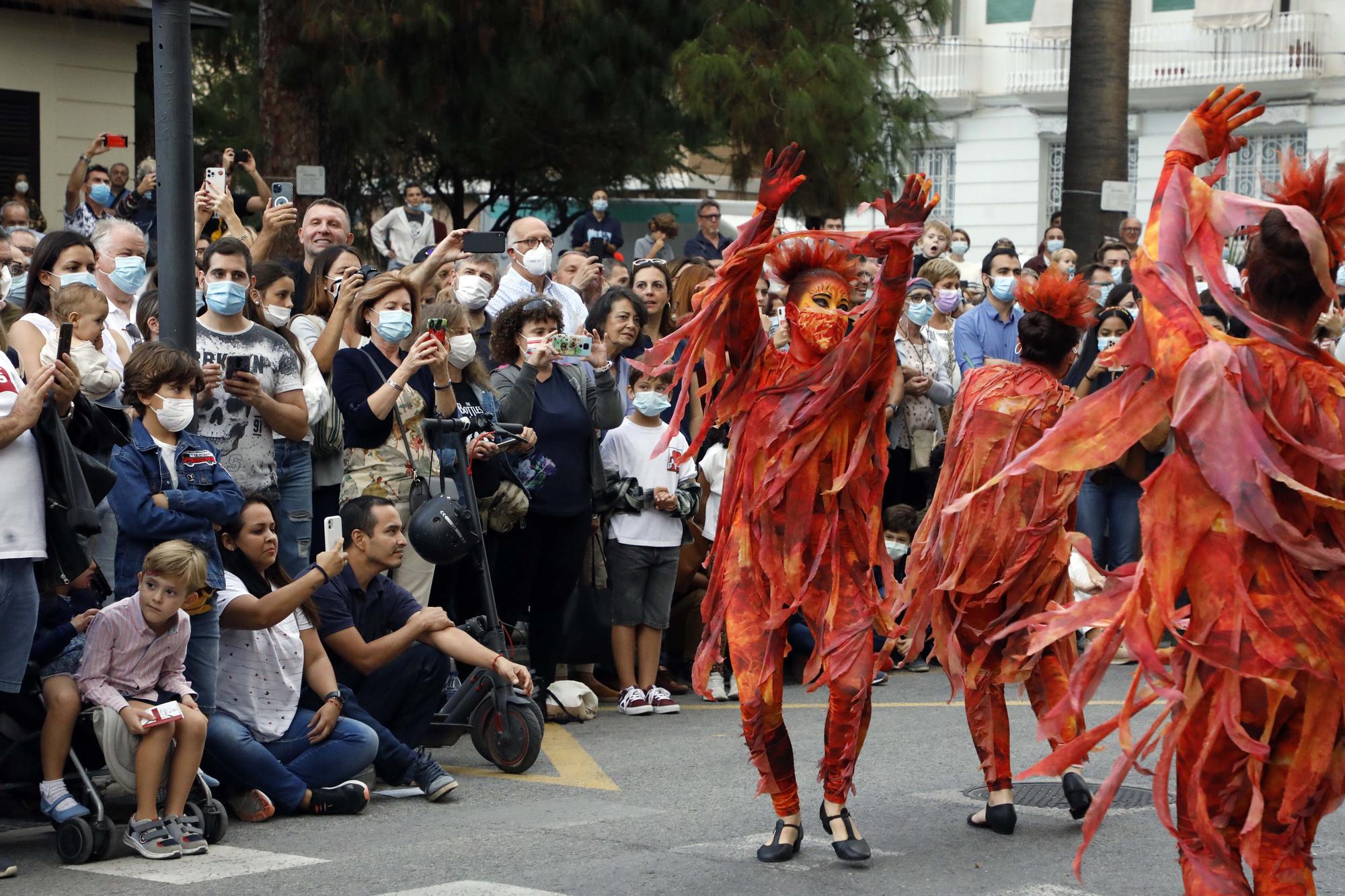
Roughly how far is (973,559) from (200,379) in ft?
10.1

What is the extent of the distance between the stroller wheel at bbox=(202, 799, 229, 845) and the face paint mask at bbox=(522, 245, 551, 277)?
483cm

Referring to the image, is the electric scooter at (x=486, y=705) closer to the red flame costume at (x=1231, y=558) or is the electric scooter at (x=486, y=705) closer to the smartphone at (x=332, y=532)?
the smartphone at (x=332, y=532)

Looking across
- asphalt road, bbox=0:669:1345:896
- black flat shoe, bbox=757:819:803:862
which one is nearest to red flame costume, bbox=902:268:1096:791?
asphalt road, bbox=0:669:1345:896

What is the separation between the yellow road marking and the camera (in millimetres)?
7445

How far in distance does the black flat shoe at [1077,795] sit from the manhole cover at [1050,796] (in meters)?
0.23

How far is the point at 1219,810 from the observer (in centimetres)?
443

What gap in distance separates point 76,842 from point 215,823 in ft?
1.63

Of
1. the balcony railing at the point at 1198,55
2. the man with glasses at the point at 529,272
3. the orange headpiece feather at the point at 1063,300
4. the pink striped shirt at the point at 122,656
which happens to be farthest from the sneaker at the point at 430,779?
the balcony railing at the point at 1198,55

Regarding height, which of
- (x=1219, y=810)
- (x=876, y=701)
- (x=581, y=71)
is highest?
(x=581, y=71)

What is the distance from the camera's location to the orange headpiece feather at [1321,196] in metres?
4.66

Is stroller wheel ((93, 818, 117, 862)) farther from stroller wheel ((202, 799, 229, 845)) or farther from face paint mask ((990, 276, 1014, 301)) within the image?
face paint mask ((990, 276, 1014, 301))

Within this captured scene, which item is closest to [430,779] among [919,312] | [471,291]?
[471,291]

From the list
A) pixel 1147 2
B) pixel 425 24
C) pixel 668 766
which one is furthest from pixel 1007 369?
pixel 1147 2

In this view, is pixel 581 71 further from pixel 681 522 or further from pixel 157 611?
pixel 157 611
